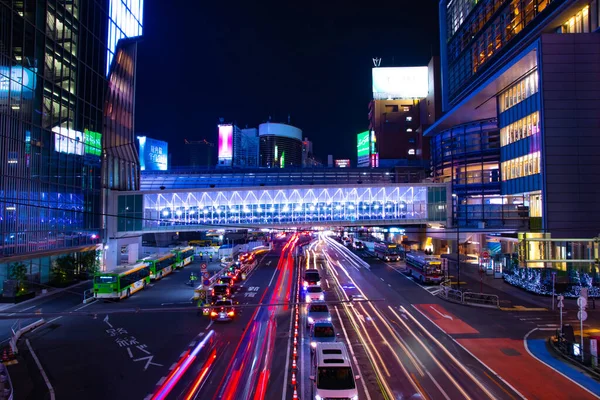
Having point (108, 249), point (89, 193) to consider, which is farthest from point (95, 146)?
point (108, 249)

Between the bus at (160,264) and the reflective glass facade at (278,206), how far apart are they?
3.45 metres

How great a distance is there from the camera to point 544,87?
125ft

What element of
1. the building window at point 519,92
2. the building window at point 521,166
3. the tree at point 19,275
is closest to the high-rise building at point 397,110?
the building window at point 519,92

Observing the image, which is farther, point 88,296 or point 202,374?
point 88,296

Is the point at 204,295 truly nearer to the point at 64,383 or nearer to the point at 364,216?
the point at 64,383

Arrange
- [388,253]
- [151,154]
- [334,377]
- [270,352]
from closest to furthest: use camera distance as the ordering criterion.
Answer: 1. [334,377]
2. [270,352]
3. [388,253]
4. [151,154]

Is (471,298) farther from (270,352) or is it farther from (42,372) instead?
(42,372)

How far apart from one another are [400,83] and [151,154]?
278 feet

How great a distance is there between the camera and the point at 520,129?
4450 centimetres

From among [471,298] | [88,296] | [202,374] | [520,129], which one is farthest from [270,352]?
[520,129]

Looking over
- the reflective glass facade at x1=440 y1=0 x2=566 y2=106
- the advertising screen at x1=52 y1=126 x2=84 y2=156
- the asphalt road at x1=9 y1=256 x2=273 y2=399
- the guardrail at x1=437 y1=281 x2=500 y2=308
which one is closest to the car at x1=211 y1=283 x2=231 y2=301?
the asphalt road at x1=9 y1=256 x2=273 y2=399

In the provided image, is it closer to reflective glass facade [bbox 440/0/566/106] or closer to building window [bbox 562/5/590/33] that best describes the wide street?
building window [bbox 562/5/590/33]

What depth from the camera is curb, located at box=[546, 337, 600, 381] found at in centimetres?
1585

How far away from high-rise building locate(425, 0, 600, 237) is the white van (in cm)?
2933
